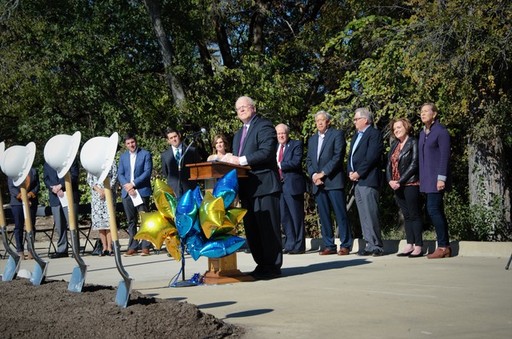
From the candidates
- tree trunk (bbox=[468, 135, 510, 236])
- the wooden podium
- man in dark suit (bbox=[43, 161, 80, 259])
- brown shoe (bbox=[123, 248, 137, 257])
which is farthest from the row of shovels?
tree trunk (bbox=[468, 135, 510, 236])

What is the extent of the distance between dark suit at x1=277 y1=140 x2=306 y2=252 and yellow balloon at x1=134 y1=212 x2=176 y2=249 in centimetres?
479

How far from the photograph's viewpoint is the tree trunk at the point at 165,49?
1930 centimetres

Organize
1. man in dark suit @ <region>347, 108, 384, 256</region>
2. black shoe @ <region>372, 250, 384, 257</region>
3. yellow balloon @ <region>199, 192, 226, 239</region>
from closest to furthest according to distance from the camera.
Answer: yellow balloon @ <region>199, 192, 226, 239</region> < black shoe @ <region>372, 250, 384, 257</region> < man in dark suit @ <region>347, 108, 384, 256</region>

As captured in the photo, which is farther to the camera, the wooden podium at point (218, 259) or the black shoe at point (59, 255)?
the black shoe at point (59, 255)

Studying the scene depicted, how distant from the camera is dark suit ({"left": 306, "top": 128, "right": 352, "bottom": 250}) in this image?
12625mm

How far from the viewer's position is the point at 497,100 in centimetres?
1421

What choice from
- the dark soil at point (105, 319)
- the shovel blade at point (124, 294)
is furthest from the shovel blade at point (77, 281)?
the shovel blade at point (124, 294)

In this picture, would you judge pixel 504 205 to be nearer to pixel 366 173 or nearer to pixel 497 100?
pixel 497 100

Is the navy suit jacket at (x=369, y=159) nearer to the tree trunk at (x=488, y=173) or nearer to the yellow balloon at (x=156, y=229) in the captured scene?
the tree trunk at (x=488, y=173)

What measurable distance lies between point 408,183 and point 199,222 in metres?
4.31

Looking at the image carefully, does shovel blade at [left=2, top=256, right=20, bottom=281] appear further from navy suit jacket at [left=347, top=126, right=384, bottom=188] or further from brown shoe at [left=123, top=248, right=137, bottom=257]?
brown shoe at [left=123, top=248, right=137, bottom=257]

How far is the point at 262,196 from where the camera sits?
918 cm

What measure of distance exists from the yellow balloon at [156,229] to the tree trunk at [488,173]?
273 inches

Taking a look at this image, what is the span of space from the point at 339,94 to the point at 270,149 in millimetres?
8326
